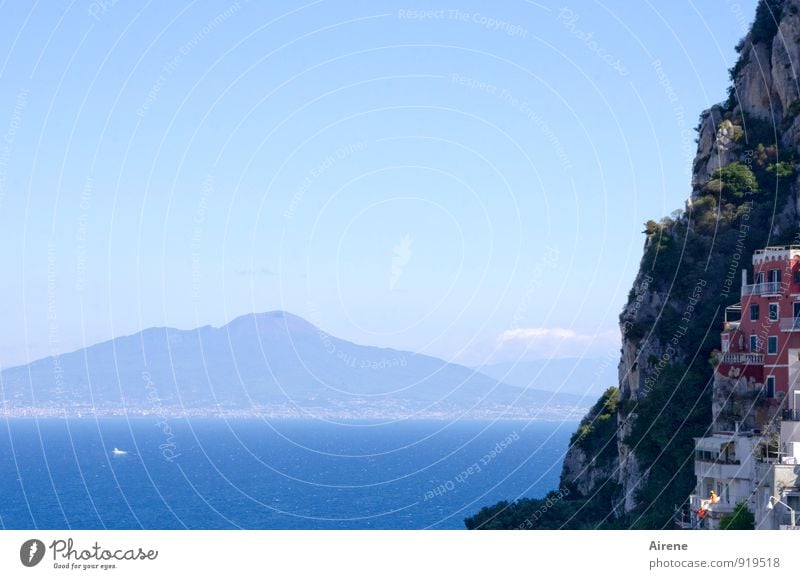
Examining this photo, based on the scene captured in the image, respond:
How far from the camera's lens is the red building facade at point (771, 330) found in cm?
6994

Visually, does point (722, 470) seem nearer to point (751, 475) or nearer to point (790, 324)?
point (751, 475)

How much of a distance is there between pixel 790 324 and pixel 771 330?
1.74 m

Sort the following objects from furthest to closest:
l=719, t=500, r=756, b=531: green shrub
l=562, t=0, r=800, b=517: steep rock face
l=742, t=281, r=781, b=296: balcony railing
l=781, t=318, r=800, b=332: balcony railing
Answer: l=562, t=0, r=800, b=517: steep rock face < l=742, t=281, r=781, b=296: balcony railing < l=781, t=318, r=800, b=332: balcony railing < l=719, t=500, r=756, b=531: green shrub

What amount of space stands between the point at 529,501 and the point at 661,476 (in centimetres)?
2325

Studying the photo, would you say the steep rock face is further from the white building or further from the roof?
the white building

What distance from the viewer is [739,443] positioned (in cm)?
6850

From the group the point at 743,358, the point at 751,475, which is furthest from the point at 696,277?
the point at 751,475

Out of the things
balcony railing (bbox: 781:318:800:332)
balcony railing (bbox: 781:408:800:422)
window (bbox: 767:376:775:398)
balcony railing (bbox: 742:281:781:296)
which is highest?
balcony railing (bbox: 742:281:781:296)

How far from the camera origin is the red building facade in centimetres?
6994

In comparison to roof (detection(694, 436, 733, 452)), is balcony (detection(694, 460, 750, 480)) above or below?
below

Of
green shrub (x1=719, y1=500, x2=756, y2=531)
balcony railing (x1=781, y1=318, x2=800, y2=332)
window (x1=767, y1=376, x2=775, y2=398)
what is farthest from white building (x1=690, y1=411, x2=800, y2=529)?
balcony railing (x1=781, y1=318, x2=800, y2=332)

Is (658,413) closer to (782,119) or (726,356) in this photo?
(726,356)

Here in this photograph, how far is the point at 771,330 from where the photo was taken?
71688 mm
